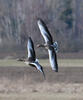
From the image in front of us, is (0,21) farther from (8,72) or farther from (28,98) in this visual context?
(28,98)

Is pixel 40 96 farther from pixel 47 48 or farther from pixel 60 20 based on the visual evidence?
pixel 60 20

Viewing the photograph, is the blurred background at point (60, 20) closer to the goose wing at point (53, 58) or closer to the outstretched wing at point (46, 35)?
the goose wing at point (53, 58)

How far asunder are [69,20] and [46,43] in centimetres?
6794

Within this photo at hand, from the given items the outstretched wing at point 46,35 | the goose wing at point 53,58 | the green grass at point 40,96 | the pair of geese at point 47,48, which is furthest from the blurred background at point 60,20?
the outstretched wing at point 46,35

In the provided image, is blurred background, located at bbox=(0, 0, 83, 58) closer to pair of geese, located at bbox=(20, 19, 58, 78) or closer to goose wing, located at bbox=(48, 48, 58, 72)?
pair of geese, located at bbox=(20, 19, 58, 78)

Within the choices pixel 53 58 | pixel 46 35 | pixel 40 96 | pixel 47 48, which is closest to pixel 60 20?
pixel 40 96

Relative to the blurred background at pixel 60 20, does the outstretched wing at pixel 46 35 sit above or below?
above

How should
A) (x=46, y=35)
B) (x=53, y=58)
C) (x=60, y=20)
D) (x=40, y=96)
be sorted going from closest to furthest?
(x=46, y=35) < (x=53, y=58) < (x=40, y=96) < (x=60, y=20)

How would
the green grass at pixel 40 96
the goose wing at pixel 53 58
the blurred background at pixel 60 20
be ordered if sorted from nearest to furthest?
the goose wing at pixel 53 58 → the green grass at pixel 40 96 → the blurred background at pixel 60 20

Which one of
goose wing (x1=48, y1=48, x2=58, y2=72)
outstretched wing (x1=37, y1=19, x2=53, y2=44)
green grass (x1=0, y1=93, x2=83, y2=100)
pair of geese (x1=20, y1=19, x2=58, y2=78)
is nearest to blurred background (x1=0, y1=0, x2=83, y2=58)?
green grass (x1=0, y1=93, x2=83, y2=100)

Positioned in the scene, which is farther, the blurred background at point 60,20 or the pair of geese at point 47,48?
Result: the blurred background at point 60,20

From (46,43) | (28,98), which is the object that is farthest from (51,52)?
(28,98)

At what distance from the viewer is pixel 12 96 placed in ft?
63.6

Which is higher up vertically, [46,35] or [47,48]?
[46,35]
